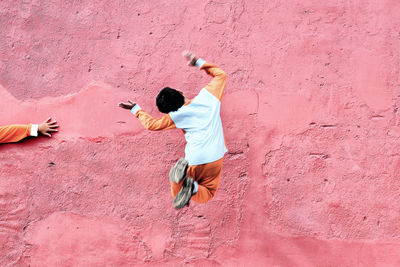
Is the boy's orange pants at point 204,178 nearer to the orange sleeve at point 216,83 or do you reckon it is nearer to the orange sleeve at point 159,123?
the orange sleeve at point 159,123

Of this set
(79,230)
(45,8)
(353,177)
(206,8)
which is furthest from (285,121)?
(45,8)

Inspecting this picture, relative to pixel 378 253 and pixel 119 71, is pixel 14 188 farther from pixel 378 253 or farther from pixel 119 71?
pixel 378 253

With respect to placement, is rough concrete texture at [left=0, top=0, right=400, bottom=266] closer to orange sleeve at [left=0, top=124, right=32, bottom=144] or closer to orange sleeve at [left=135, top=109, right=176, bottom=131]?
orange sleeve at [left=0, top=124, right=32, bottom=144]

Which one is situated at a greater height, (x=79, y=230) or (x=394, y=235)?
(x=394, y=235)

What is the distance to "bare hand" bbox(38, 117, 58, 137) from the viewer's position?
2723 millimetres

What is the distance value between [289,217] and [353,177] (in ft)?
2.14

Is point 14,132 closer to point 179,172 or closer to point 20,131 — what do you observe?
point 20,131

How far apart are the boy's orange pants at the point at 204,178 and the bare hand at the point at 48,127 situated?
131 centimetres

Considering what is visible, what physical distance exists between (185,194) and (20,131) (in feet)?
5.37

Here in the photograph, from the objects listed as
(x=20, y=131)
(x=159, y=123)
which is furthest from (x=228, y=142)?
(x=20, y=131)

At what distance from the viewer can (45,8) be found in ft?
9.54

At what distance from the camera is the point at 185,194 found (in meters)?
2.16

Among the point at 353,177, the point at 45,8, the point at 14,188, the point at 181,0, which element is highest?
the point at 181,0

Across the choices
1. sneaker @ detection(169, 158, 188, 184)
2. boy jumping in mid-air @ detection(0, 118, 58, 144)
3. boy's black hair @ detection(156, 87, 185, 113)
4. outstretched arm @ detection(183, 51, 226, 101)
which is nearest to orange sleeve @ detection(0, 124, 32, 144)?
boy jumping in mid-air @ detection(0, 118, 58, 144)
